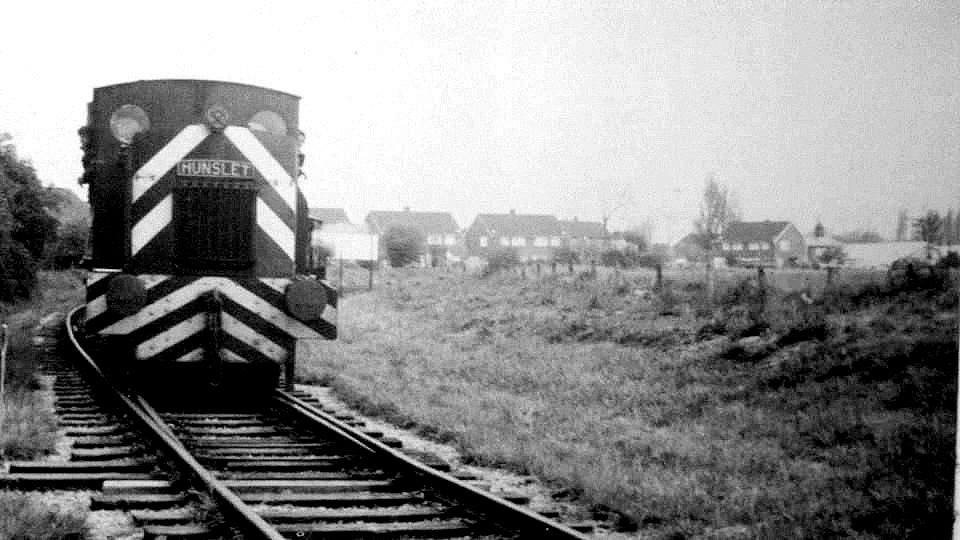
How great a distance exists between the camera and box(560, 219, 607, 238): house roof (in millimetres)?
104250

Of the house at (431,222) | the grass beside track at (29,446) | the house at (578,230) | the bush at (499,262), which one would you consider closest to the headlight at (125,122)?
the grass beside track at (29,446)

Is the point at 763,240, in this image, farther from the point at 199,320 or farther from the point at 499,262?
the point at 199,320

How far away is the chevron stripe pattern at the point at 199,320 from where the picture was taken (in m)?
8.00

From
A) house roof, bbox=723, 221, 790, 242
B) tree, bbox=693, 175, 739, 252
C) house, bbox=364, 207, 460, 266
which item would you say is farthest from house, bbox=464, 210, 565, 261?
tree, bbox=693, 175, 739, 252

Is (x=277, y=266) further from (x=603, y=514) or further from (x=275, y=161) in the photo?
(x=603, y=514)

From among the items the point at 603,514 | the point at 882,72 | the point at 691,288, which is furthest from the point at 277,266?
the point at 691,288

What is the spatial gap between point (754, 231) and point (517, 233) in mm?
30604

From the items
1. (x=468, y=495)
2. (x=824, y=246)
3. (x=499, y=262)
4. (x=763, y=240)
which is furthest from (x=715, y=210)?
(x=468, y=495)

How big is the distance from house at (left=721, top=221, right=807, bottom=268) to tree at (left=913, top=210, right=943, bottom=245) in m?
65.2

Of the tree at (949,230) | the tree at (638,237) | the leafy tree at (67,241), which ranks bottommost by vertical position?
the leafy tree at (67,241)

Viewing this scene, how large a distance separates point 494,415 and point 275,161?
324 centimetres

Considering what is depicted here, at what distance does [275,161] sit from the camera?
8.71 metres

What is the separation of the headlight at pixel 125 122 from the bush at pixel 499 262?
2304 cm

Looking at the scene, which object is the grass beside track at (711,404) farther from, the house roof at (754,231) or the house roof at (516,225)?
the house roof at (516,225)
